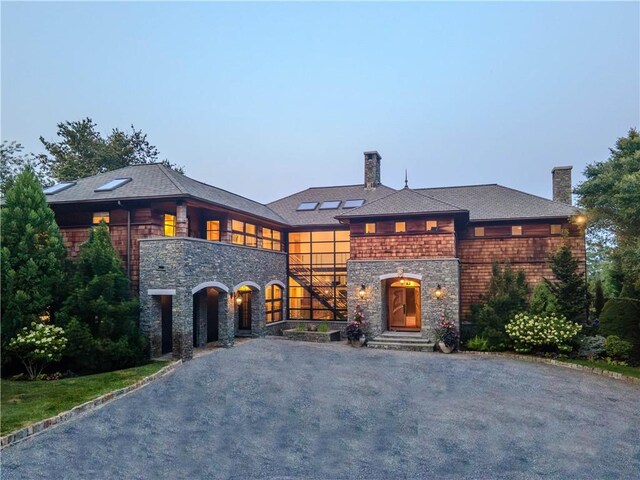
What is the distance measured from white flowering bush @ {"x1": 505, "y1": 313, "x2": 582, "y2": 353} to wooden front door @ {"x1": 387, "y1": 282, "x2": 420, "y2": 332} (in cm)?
466

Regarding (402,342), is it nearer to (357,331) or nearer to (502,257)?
(357,331)

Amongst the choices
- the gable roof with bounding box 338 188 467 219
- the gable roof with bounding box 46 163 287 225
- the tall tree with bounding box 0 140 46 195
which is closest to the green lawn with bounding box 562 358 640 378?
the gable roof with bounding box 338 188 467 219

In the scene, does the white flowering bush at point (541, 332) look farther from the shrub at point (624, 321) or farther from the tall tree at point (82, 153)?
the tall tree at point (82, 153)

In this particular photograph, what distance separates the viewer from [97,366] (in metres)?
12.9

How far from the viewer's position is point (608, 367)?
45.1 ft

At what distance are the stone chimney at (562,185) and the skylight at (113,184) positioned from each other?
2030 centimetres

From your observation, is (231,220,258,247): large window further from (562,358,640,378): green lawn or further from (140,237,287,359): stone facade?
(562,358,640,378): green lawn

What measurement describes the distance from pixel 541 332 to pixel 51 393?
51.4 feet

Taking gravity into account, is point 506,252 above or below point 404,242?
below

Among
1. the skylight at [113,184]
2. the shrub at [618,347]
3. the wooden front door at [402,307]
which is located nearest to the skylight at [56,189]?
the skylight at [113,184]

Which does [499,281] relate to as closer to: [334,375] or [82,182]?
[334,375]

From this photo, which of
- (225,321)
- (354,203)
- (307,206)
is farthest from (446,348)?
(307,206)

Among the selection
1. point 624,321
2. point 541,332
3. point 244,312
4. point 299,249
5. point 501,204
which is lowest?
point 541,332

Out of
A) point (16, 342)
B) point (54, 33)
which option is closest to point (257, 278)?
point (16, 342)
